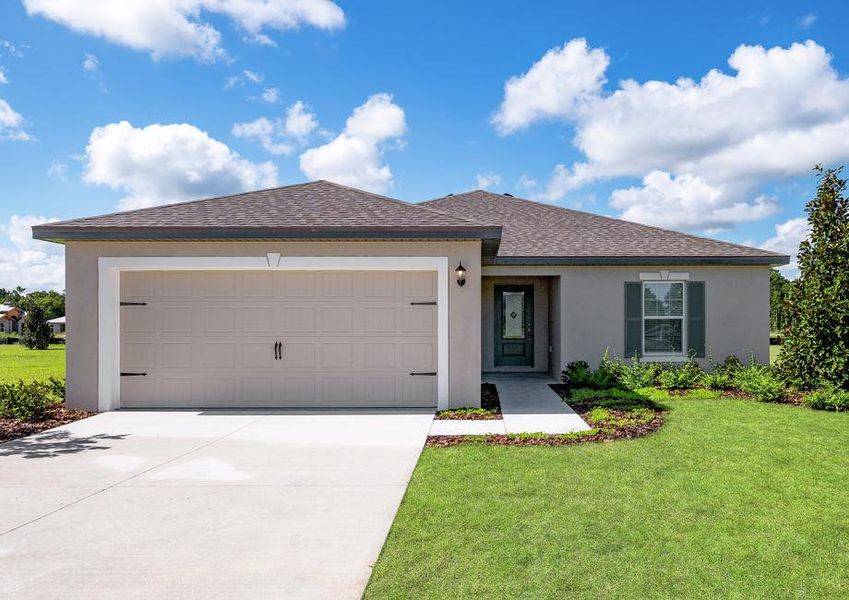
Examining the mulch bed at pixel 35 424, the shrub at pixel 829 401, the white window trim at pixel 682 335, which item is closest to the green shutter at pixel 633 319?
the white window trim at pixel 682 335

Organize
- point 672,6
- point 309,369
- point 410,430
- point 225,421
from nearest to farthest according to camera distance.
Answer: point 410,430
point 225,421
point 309,369
point 672,6

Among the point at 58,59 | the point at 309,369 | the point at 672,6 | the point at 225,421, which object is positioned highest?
the point at 672,6

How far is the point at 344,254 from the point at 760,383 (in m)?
8.06

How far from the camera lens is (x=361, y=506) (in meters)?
4.26

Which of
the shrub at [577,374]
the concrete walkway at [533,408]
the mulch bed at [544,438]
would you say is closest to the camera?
the mulch bed at [544,438]

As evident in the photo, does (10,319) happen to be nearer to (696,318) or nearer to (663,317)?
(663,317)

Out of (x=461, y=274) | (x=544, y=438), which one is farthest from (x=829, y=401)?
(x=461, y=274)

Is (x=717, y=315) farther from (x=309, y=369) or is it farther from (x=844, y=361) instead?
(x=309, y=369)

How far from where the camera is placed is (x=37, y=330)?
27.0 m

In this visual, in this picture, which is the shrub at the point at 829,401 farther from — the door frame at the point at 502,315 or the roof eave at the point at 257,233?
the roof eave at the point at 257,233

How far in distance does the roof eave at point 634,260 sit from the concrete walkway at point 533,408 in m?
2.75

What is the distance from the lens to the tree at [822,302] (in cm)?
945

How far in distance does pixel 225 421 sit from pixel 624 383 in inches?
305

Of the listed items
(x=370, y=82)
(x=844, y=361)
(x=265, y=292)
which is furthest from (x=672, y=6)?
(x=265, y=292)
